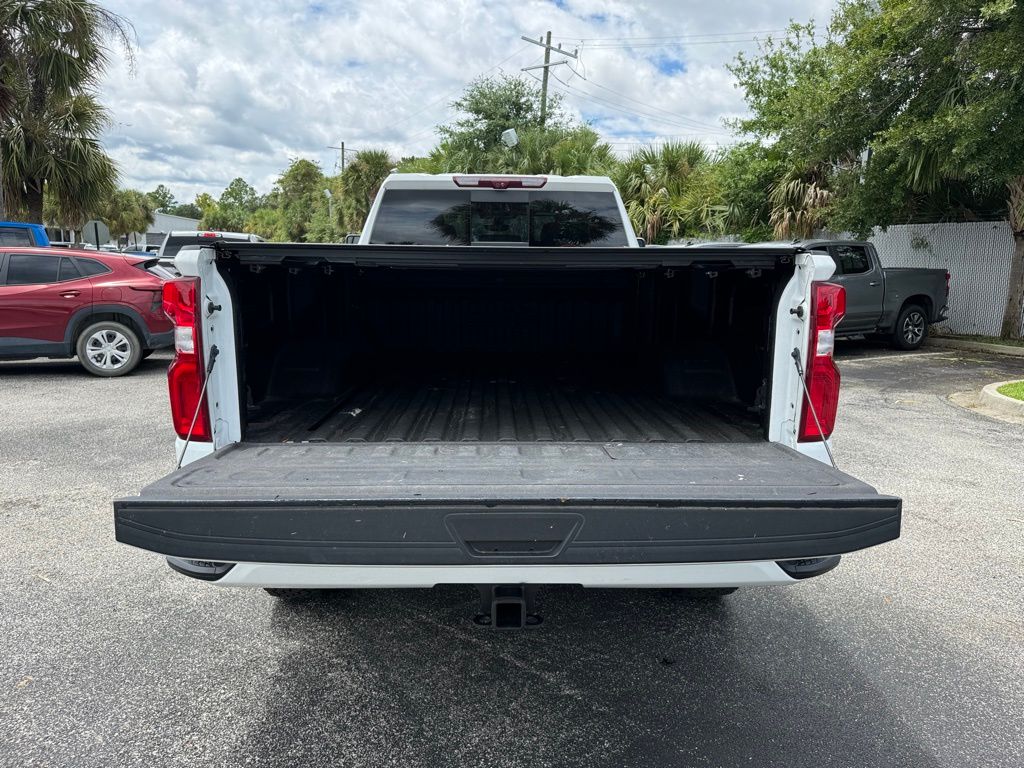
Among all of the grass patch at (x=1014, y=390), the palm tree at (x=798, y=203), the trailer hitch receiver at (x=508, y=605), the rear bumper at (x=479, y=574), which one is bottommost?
the grass patch at (x=1014, y=390)

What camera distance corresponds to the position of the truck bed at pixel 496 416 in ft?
10.7

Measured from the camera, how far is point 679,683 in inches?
118

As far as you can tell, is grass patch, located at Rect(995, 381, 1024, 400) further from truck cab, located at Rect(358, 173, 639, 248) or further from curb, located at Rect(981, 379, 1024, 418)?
truck cab, located at Rect(358, 173, 639, 248)

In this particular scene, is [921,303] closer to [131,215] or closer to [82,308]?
[82,308]

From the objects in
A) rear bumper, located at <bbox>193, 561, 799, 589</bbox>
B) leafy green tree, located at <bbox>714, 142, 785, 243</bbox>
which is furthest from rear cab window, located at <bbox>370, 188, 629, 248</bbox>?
leafy green tree, located at <bbox>714, 142, 785, 243</bbox>

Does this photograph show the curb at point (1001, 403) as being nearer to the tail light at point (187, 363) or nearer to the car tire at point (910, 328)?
the car tire at point (910, 328)

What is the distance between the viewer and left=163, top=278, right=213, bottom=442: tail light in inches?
106

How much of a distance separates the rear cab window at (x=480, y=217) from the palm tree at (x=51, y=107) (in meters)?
13.5

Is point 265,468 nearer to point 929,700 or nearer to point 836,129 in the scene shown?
point 929,700

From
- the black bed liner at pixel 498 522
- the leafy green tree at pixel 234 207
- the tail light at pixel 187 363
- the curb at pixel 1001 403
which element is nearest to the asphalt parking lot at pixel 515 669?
the black bed liner at pixel 498 522

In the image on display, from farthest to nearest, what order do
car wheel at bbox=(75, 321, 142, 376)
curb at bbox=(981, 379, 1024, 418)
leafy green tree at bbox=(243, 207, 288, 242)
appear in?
leafy green tree at bbox=(243, 207, 288, 242) → car wheel at bbox=(75, 321, 142, 376) → curb at bbox=(981, 379, 1024, 418)

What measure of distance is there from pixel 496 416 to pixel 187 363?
4.94 ft

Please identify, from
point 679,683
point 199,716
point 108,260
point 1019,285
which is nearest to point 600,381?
point 679,683

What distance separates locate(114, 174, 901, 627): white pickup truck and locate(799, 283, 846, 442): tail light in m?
0.01
